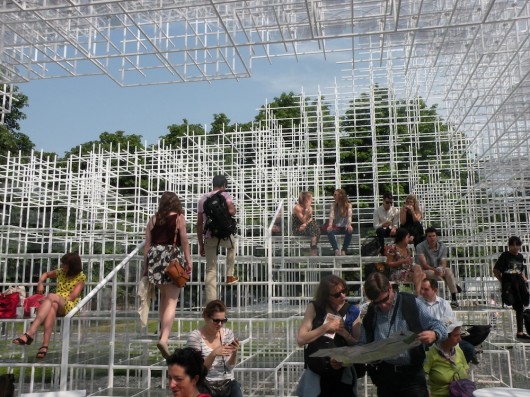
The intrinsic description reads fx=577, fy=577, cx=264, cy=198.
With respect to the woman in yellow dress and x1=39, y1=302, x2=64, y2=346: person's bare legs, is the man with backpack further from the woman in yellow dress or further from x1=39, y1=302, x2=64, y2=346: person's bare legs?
x1=39, y1=302, x2=64, y2=346: person's bare legs

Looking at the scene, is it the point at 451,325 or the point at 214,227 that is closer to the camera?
the point at 451,325

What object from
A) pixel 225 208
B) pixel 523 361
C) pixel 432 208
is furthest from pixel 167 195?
pixel 432 208

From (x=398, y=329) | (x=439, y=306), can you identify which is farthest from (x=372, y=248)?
(x=398, y=329)

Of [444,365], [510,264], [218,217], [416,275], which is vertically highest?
[218,217]

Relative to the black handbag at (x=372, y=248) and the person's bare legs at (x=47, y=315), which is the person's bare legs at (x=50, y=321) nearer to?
the person's bare legs at (x=47, y=315)

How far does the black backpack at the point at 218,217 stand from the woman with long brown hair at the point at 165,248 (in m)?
0.77

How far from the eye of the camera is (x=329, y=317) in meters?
4.05

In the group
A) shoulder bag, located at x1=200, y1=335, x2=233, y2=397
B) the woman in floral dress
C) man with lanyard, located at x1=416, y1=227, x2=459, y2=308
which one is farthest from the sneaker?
shoulder bag, located at x1=200, y1=335, x2=233, y2=397

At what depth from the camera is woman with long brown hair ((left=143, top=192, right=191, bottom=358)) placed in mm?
5633

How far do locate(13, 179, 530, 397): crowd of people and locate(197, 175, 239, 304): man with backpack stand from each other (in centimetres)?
1

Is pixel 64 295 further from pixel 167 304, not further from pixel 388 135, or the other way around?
pixel 388 135

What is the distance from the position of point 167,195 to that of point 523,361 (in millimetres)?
5763

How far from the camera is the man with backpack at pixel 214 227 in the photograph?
260 inches

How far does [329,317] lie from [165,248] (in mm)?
2224
